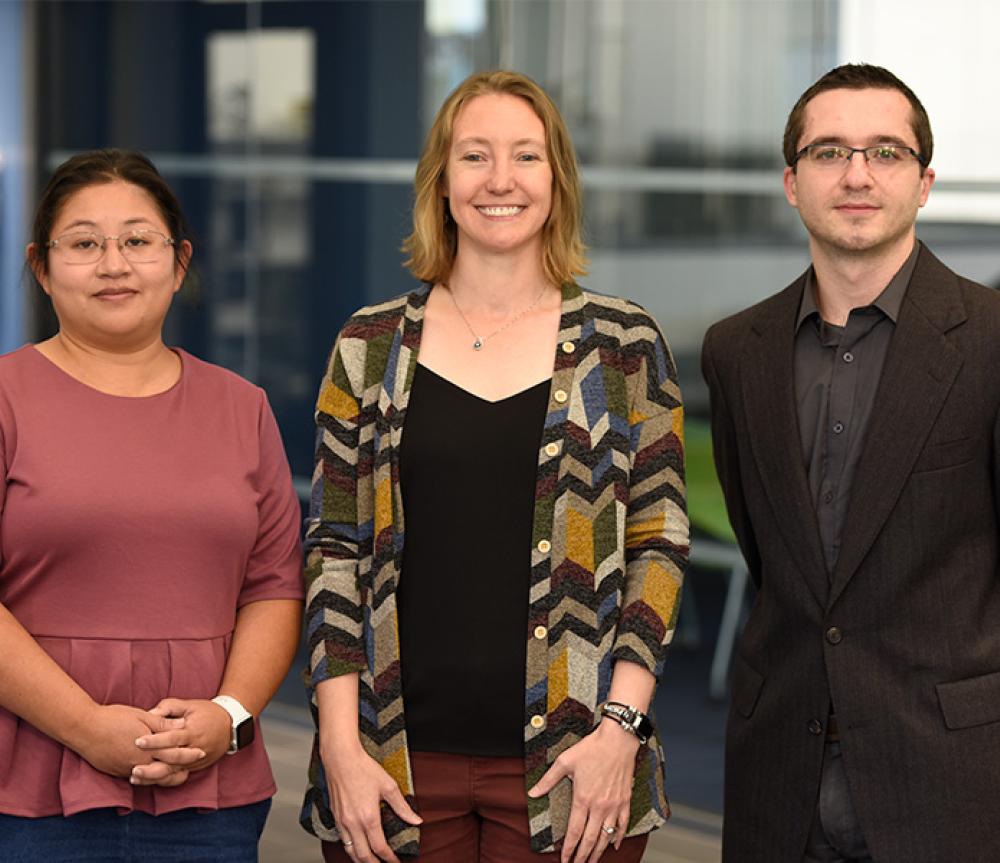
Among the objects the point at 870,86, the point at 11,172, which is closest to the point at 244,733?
the point at 870,86

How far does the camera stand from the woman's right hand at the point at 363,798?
8.45 ft

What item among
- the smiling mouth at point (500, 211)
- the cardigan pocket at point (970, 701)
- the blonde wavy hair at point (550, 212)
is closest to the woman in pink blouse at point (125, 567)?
the blonde wavy hair at point (550, 212)

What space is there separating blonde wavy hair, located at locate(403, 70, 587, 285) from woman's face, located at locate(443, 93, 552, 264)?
0.06 feet

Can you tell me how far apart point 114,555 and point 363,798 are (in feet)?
1.68

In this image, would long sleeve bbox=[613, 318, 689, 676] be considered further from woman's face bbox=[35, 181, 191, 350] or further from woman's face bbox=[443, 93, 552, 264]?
woman's face bbox=[35, 181, 191, 350]

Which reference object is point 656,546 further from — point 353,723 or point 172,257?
point 172,257

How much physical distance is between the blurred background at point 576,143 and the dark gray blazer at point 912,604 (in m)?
1.92

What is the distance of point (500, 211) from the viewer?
2.66 m

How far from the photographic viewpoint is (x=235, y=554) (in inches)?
106

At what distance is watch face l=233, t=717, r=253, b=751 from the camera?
2.65m

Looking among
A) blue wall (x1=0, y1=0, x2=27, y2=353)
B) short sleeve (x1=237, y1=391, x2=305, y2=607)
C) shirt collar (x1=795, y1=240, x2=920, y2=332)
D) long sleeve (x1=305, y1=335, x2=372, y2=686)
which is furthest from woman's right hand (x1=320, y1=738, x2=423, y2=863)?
blue wall (x1=0, y1=0, x2=27, y2=353)

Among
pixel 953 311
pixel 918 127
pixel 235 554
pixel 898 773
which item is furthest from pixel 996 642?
pixel 235 554

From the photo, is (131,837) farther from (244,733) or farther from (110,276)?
(110,276)

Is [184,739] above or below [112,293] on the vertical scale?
below
